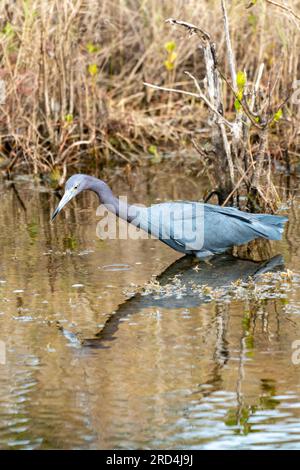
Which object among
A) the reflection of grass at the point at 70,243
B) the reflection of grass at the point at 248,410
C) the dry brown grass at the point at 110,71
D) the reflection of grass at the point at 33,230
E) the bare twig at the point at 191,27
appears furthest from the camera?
the dry brown grass at the point at 110,71

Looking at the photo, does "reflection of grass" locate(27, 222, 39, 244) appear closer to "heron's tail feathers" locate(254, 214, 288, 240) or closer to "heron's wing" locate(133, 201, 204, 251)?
"heron's wing" locate(133, 201, 204, 251)

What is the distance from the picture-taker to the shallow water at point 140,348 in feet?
14.9

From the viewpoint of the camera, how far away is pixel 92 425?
15.0ft

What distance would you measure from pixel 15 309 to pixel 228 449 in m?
2.34

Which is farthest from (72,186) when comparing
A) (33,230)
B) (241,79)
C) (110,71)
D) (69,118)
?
(110,71)

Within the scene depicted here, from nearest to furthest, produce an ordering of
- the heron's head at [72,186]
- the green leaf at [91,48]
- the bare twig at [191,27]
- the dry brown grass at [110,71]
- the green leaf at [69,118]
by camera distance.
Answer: the heron's head at [72,186] < the bare twig at [191,27] < the green leaf at [69,118] < the dry brown grass at [110,71] < the green leaf at [91,48]

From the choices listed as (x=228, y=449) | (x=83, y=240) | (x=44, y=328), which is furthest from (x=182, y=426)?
(x=83, y=240)

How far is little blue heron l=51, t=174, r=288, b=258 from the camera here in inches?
299

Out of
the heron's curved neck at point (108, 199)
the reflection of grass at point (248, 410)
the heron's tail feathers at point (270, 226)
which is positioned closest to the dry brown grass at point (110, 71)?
the heron's tail feathers at point (270, 226)

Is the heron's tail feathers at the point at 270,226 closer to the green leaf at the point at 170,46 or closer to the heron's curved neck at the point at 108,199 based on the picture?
the heron's curved neck at the point at 108,199

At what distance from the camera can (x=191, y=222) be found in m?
7.71

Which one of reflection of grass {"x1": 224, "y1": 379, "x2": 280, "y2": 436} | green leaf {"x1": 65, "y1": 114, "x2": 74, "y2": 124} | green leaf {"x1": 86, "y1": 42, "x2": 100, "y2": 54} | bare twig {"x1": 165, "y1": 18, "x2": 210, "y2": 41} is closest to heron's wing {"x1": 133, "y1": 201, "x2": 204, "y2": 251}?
bare twig {"x1": 165, "y1": 18, "x2": 210, "y2": 41}

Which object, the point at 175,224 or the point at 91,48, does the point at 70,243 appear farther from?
the point at 91,48

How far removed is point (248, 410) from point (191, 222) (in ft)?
10.3
